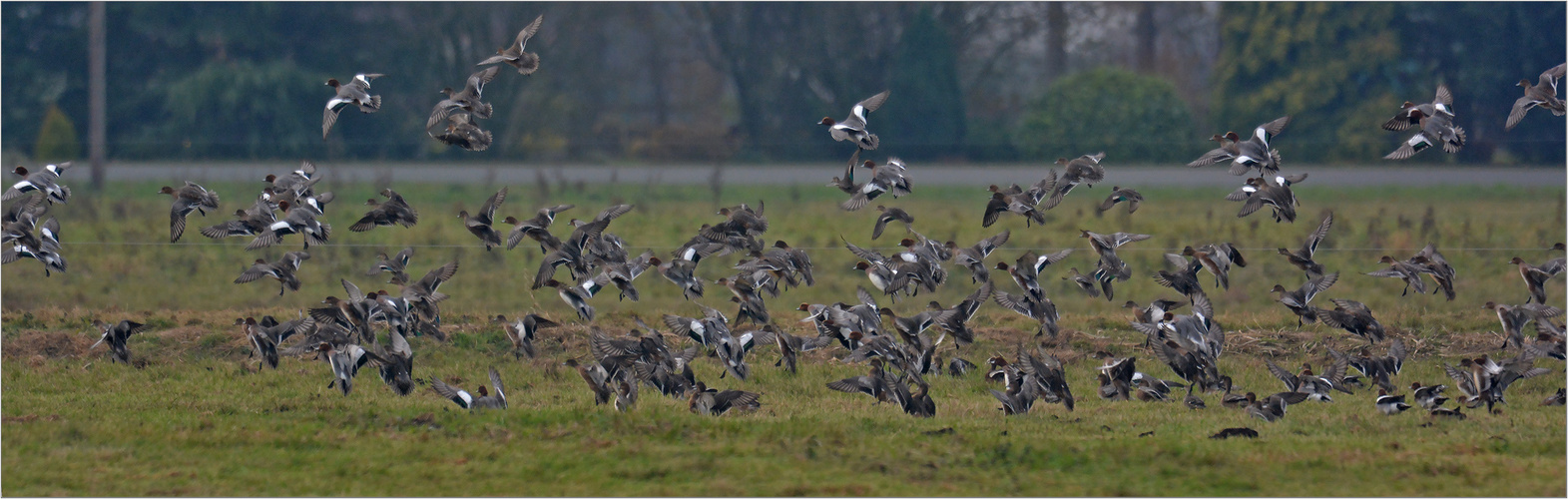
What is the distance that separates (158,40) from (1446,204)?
34.2 meters

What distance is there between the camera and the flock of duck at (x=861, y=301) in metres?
9.20

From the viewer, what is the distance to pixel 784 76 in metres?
39.9

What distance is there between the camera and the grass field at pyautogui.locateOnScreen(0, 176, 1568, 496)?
291 inches

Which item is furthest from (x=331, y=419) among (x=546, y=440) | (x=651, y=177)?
(x=651, y=177)

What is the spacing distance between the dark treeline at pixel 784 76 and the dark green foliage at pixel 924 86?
0.06 m

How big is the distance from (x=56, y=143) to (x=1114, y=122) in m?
25.4

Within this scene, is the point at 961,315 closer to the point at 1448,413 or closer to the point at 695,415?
the point at 695,415

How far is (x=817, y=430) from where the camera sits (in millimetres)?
8516

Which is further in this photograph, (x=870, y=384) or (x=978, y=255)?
(x=978, y=255)

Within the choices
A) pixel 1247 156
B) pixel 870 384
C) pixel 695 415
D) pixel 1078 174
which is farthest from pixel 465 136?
pixel 1247 156

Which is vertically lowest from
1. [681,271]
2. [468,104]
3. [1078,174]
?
[681,271]

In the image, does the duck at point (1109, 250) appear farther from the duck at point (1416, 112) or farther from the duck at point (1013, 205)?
the duck at point (1416, 112)

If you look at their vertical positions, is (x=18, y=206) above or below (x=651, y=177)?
above

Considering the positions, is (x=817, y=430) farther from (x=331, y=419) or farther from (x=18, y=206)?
(x=18, y=206)
